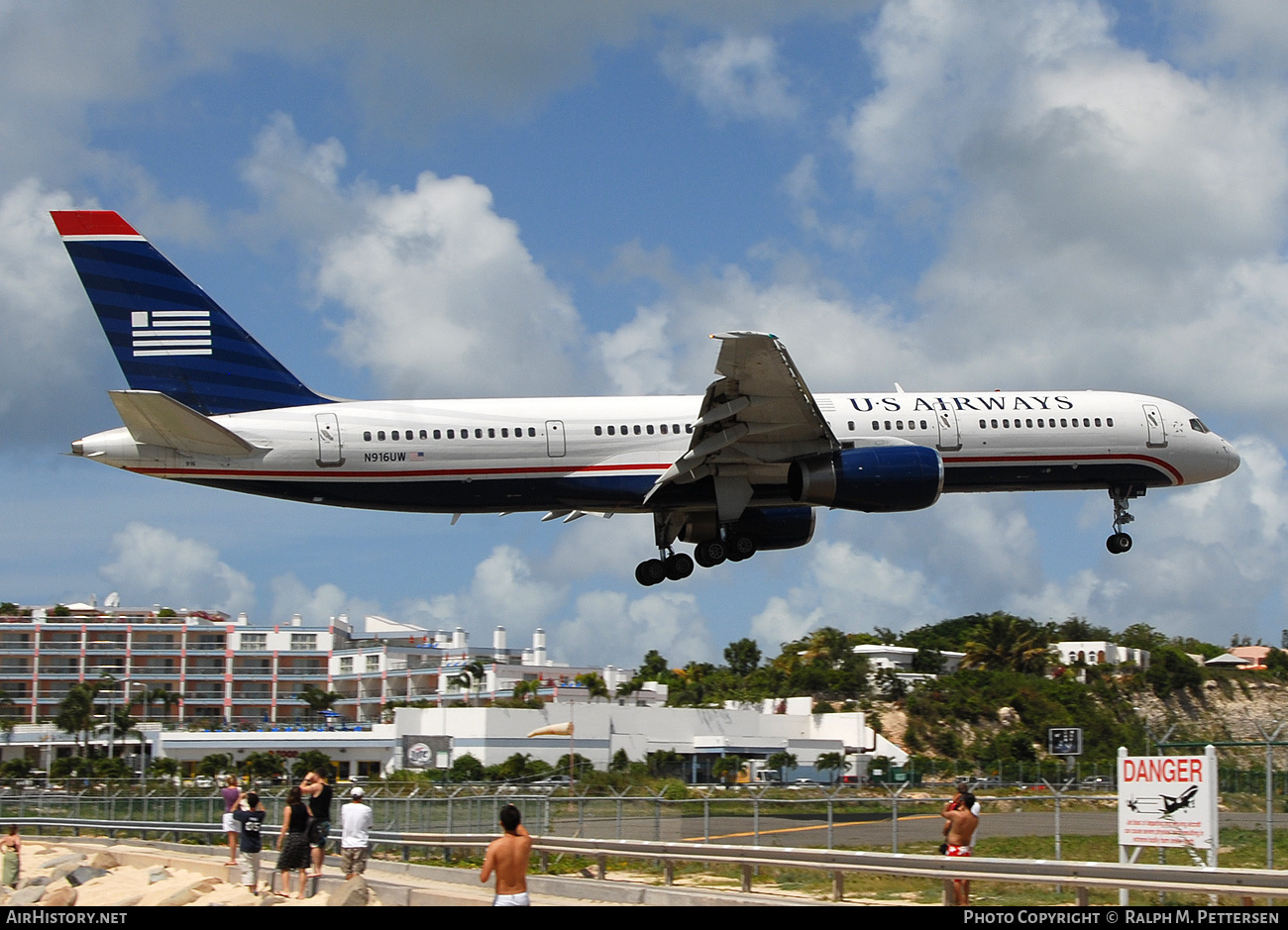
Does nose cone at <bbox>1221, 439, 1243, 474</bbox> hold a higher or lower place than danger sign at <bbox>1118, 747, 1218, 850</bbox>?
higher

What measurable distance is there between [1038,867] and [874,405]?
60.0 ft

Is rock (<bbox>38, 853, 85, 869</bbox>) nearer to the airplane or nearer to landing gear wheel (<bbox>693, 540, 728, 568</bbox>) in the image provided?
the airplane

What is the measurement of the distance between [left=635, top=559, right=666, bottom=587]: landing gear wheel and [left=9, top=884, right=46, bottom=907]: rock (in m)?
14.9

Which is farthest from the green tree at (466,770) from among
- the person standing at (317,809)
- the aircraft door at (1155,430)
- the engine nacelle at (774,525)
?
the person standing at (317,809)

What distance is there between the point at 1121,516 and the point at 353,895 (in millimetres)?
24582

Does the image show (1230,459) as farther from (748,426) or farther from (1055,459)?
(748,426)

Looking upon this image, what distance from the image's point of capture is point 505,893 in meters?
12.2

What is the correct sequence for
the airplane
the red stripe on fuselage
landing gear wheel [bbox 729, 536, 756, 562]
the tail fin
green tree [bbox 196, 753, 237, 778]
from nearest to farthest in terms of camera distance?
the airplane
the tail fin
the red stripe on fuselage
landing gear wheel [bbox 729, 536, 756, 562]
green tree [bbox 196, 753, 237, 778]

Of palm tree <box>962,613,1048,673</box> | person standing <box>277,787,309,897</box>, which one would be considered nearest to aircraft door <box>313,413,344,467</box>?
person standing <box>277,787,309,897</box>

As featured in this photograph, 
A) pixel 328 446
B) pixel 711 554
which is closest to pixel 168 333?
pixel 328 446

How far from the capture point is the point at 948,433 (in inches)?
1286

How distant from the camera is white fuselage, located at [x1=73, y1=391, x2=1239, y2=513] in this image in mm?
29500
